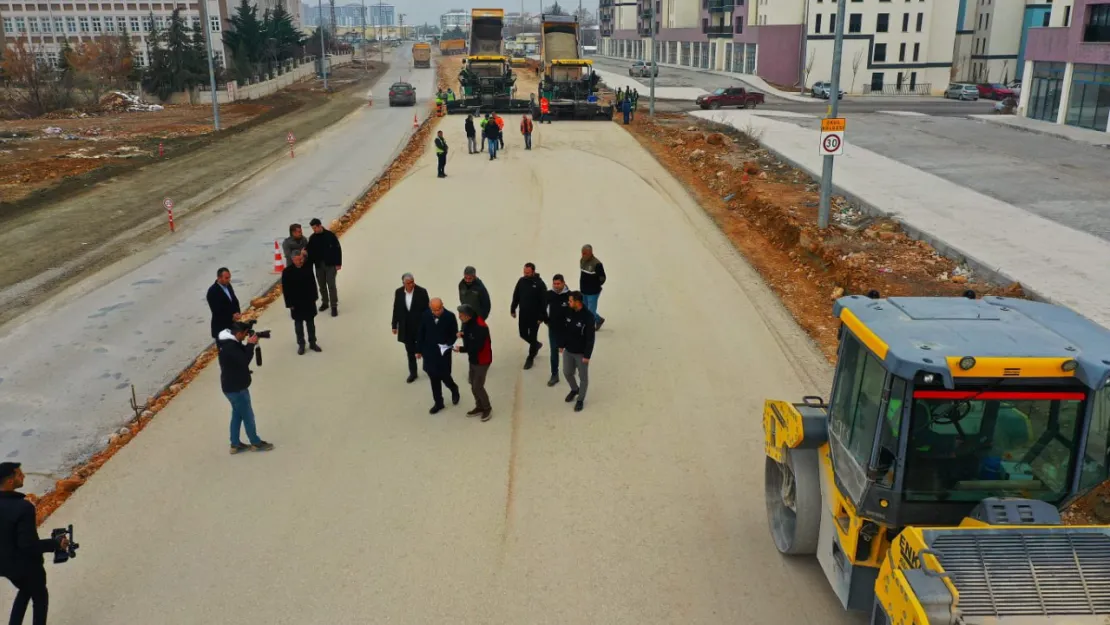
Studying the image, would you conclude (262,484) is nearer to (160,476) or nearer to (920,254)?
(160,476)

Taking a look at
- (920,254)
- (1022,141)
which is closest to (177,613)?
(920,254)

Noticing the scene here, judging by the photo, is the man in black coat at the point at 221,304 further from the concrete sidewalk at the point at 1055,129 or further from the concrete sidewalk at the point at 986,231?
the concrete sidewalk at the point at 1055,129

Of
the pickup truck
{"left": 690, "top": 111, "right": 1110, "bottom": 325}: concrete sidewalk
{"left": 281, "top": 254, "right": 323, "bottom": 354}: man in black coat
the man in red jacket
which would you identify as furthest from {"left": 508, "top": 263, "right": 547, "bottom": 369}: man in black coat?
the pickup truck

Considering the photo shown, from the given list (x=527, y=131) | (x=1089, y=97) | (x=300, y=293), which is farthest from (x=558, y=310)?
(x=1089, y=97)

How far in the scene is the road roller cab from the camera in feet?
14.8

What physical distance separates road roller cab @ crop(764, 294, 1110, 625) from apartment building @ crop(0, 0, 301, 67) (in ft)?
276

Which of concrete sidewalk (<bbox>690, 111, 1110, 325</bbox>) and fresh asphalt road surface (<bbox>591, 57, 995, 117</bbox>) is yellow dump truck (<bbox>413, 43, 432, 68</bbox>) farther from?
concrete sidewalk (<bbox>690, 111, 1110, 325</bbox>)

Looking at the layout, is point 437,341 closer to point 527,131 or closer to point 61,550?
point 61,550

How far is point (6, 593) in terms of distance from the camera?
6.85 meters

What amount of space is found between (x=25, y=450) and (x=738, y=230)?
1480 centimetres

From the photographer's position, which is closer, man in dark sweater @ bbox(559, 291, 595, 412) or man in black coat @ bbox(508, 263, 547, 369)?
man in dark sweater @ bbox(559, 291, 595, 412)

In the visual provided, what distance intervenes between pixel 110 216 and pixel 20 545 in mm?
19506

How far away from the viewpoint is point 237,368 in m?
8.62

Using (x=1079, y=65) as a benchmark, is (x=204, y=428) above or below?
below
